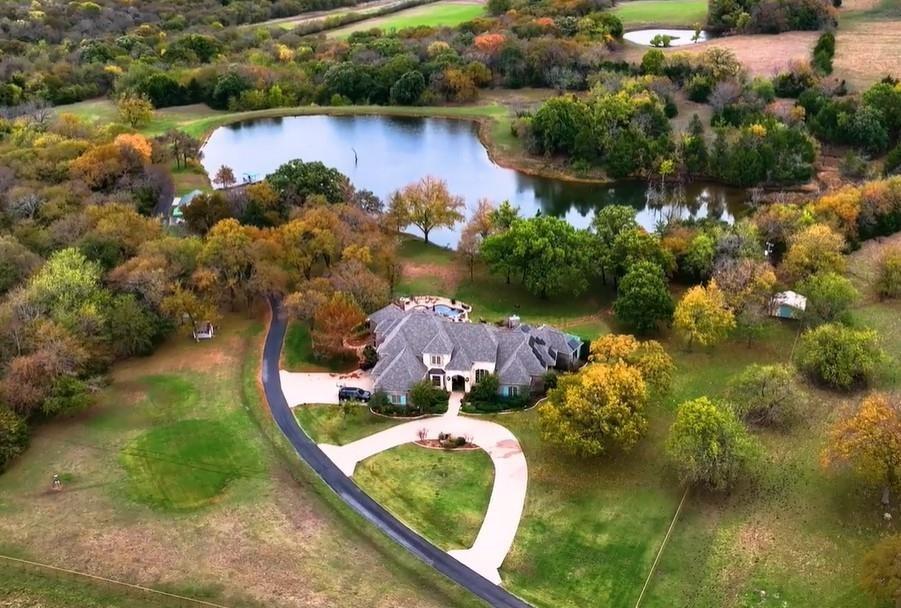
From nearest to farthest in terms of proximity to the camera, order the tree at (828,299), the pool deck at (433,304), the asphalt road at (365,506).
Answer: the asphalt road at (365,506) < the tree at (828,299) < the pool deck at (433,304)

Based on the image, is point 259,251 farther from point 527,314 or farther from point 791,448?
point 791,448

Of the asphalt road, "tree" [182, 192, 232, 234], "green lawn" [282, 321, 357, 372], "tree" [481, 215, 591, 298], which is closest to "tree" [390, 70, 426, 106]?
"tree" [182, 192, 232, 234]

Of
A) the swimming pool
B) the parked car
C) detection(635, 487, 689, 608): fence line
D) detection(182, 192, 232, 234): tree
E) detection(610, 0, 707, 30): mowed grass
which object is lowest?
detection(635, 487, 689, 608): fence line

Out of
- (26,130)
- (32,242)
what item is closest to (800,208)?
(32,242)

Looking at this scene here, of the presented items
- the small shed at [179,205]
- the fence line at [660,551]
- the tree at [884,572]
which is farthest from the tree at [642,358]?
the small shed at [179,205]

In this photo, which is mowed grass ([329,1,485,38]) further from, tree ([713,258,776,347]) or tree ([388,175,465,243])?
tree ([713,258,776,347])

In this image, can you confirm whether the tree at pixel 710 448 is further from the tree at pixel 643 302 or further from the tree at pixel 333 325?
the tree at pixel 333 325
